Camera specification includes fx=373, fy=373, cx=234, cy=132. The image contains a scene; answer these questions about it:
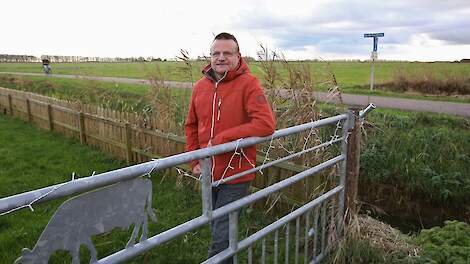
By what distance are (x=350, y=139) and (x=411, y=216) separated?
343cm

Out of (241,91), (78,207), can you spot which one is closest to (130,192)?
(78,207)

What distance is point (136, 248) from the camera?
1.70 m

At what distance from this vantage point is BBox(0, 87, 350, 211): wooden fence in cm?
447

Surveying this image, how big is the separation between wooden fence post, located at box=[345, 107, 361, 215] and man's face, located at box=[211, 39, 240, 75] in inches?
54.5

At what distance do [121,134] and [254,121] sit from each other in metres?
5.17

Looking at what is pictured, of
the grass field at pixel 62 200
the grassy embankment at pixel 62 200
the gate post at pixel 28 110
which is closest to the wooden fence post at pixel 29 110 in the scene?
the gate post at pixel 28 110

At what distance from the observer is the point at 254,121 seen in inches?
95.5

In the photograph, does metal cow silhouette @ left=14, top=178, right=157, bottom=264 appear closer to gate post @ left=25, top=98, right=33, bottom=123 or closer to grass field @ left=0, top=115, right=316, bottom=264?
grass field @ left=0, top=115, right=316, bottom=264

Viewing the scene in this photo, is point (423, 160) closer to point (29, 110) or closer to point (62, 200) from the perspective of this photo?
point (62, 200)

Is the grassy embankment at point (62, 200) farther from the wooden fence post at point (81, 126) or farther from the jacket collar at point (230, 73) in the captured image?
the jacket collar at point (230, 73)

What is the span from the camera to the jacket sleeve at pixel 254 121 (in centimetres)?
237

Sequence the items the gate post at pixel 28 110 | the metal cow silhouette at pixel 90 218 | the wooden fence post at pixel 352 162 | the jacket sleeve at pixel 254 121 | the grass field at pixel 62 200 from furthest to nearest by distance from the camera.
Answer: the gate post at pixel 28 110 → the grass field at pixel 62 200 → the wooden fence post at pixel 352 162 → the jacket sleeve at pixel 254 121 → the metal cow silhouette at pixel 90 218

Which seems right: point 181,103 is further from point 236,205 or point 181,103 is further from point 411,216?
point 236,205

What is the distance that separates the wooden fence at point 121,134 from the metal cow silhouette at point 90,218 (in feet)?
8.86
